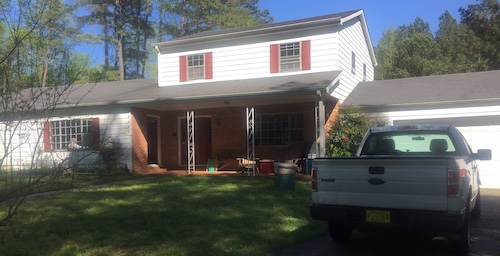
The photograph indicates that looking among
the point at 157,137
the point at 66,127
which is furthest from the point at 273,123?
the point at 66,127

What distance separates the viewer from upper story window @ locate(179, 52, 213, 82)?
17391 millimetres

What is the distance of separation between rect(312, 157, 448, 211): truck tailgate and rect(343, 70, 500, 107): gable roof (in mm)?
9514

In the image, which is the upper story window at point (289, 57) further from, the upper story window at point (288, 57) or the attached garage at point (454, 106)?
the attached garage at point (454, 106)

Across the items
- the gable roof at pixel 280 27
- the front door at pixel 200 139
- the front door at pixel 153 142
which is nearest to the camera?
the gable roof at pixel 280 27

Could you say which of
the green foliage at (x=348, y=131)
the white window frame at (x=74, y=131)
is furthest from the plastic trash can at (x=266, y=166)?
the white window frame at (x=74, y=131)

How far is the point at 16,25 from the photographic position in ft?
14.4

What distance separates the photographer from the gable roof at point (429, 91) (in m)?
13.6

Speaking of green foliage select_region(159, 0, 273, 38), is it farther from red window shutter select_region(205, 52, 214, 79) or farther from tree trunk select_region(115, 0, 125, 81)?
red window shutter select_region(205, 52, 214, 79)

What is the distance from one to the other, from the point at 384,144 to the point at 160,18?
32805 mm

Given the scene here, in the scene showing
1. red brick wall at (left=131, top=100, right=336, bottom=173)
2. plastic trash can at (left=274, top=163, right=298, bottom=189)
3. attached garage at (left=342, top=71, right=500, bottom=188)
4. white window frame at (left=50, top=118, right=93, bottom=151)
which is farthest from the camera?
white window frame at (left=50, top=118, right=93, bottom=151)

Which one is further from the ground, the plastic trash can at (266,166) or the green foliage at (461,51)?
the green foliage at (461,51)

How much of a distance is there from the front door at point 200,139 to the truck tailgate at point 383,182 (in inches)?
512

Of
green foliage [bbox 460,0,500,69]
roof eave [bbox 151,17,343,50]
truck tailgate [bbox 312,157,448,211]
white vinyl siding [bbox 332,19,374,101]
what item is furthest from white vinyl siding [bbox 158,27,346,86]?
green foliage [bbox 460,0,500,69]

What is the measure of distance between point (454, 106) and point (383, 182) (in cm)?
Answer: 982
